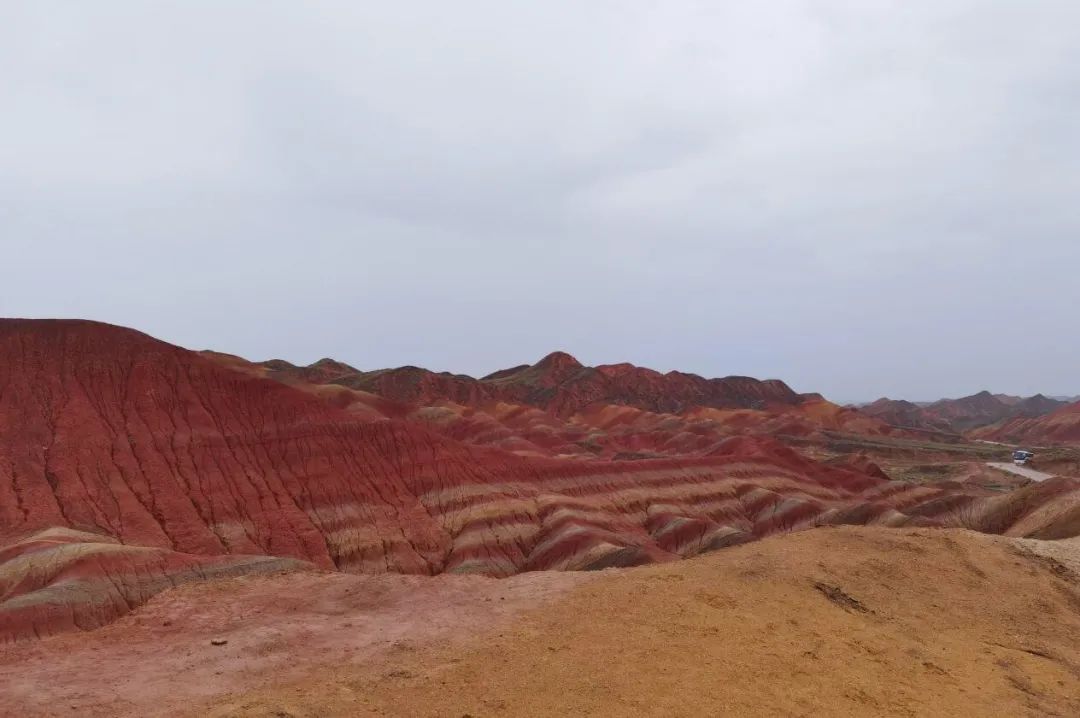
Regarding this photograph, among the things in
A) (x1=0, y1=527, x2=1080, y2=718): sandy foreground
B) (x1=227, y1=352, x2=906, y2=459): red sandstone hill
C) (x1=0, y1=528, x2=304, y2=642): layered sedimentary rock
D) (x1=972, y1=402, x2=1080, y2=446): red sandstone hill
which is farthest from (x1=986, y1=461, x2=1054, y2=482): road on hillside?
(x1=0, y1=528, x2=304, y2=642): layered sedimentary rock

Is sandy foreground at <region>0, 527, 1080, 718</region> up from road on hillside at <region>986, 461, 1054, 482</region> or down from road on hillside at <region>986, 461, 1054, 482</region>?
up

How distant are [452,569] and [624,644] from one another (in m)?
28.9

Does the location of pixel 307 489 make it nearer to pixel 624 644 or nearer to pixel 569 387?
pixel 624 644

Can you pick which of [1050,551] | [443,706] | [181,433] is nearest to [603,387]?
[181,433]

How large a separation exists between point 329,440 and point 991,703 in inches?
1692

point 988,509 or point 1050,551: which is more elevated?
point 1050,551

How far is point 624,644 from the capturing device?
12219 mm

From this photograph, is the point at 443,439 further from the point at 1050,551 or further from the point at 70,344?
the point at 1050,551

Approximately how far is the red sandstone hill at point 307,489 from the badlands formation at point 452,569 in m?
0.21

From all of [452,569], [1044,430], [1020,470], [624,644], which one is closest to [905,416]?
[1044,430]

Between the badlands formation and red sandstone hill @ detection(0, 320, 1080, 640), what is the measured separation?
21cm

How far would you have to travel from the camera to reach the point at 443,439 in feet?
171

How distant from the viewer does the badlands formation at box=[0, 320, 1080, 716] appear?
11328 millimetres

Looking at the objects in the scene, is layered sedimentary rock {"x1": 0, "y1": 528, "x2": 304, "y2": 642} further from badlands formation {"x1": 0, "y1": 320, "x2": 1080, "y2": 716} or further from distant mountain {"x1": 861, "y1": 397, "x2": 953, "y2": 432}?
distant mountain {"x1": 861, "y1": 397, "x2": 953, "y2": 432}
